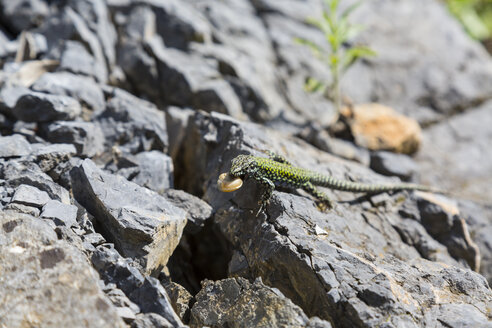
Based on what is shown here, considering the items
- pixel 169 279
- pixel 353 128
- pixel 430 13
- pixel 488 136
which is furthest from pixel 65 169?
pixel 430 13

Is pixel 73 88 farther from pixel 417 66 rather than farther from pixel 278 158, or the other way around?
pixel 417 66

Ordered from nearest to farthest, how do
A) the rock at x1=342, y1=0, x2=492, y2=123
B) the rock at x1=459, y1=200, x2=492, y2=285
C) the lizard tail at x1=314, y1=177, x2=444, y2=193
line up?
the lizard tail at x1=314, y1=177, x2=444, y2=193 < the rock at x1=459, y1=200, x2=492, y2=285 < the rock at x1=342, y1=0, x2=492, y2=123

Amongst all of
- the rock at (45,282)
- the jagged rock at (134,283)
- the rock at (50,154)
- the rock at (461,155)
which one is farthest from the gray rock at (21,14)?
the rock at (461,155)

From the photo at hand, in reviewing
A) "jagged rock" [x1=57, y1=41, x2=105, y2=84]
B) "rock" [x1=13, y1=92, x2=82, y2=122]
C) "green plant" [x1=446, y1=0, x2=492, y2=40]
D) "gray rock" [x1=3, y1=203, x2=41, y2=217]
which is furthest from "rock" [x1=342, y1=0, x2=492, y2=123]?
"gray rock" [x1=3, y1=203, x2=41, y2=217]

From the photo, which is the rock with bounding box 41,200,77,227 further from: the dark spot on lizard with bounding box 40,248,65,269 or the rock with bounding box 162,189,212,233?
the rock with bounding box 162,189,212,233

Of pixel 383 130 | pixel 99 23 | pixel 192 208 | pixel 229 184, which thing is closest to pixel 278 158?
pixel 229 184

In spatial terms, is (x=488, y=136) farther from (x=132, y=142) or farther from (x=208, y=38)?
(x=132, y=142)
